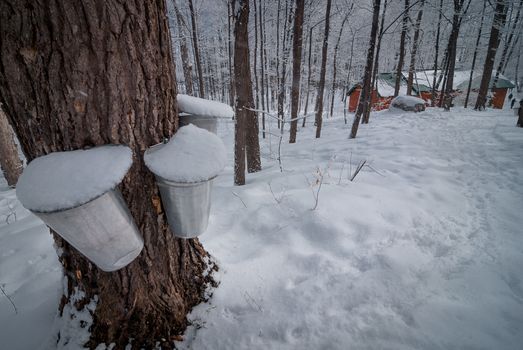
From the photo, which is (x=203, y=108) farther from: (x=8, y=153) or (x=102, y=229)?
(x=8, y=153)

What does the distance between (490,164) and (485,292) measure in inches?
148

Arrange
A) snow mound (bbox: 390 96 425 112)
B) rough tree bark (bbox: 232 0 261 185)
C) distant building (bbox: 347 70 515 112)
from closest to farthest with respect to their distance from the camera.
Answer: rough tree bark (bbox: 232 0 261 185)
snow mound (bbox: 390 96 425 112)
distant building (bbox: 347 70 515 112)

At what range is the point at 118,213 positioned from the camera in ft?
2.88

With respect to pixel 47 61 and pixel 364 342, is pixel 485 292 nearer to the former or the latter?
pixel 364 342

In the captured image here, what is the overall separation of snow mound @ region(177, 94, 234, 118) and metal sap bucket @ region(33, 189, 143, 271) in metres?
0.51

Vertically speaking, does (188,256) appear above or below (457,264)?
above

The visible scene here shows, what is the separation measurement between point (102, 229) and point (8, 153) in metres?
6.38

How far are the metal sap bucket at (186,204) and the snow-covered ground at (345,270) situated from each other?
0.63m

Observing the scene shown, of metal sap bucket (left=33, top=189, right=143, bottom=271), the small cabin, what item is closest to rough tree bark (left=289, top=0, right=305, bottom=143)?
metal sap bucket (left=33, top=189, right=143, bottom=271)

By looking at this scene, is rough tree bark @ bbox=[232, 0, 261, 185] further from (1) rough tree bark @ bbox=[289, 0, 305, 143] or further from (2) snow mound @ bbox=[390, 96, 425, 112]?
(2) snow mound @ bbox=[390, 96, 425, 112]

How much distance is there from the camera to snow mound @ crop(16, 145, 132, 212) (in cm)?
67

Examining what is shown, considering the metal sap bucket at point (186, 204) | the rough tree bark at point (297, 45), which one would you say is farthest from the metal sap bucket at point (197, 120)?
the rough tree bark at point (297, 45)

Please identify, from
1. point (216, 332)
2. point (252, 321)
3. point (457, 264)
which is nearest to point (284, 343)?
point (252, 321)

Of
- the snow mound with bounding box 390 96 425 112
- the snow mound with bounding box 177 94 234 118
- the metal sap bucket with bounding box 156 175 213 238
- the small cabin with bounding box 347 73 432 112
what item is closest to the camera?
the metal sap bucket with bounding box 156 175 213 238
